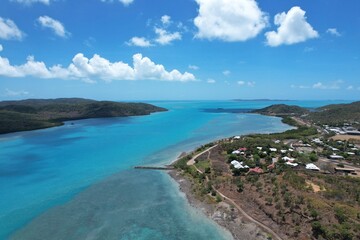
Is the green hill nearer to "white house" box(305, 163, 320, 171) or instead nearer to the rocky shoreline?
"white house" box(305, 163, 320, 171)

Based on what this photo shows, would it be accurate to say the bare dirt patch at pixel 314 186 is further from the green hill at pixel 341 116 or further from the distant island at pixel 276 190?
the green hill at pixel 341 116

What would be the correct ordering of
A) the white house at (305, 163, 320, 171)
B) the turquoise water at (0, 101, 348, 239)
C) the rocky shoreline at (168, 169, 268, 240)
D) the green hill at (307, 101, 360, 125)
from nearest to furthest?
1. the rocky shoreline at (168, 169, 268, 240)
2. the turquoise water at (0, 101, 348, 239)
3. the white house at (305, 163, 320, 171)
4. the green hill at (307, 101, 360, 125)

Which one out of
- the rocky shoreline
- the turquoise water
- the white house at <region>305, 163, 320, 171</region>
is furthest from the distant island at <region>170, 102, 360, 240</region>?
the turquoise water

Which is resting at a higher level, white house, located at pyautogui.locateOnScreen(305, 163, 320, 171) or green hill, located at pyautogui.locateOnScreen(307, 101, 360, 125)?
green hill, located at pyautogui.locateOnScreen(307, 101, 360, 125)

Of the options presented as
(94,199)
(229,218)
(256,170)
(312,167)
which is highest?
(312,167)

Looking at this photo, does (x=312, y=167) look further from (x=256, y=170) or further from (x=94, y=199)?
(x=94, y=199)

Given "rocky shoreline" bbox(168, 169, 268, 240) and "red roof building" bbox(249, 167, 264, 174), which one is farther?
"red roof building" bbox(249, 167, 264, 174)

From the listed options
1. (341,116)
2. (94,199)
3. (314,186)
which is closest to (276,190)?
(314,186)
